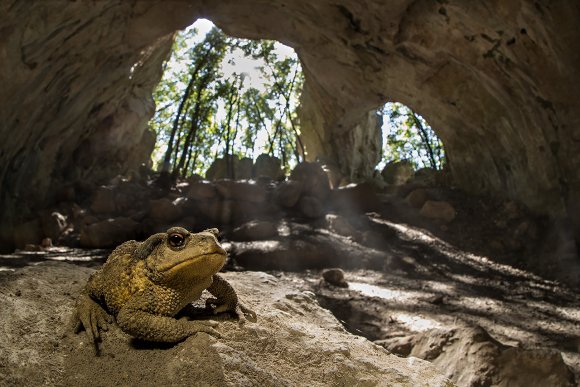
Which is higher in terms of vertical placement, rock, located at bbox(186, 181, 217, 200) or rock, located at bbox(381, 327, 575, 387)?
rock, located at bbox(186, 181, 217, 200)

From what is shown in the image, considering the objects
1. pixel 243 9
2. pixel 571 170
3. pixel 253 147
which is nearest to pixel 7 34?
pixel 243 9

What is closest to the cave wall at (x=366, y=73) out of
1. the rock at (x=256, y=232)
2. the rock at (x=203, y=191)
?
the rock at (x=203, y=191)

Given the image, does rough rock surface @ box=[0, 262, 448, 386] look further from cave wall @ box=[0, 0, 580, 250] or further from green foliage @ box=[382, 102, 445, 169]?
green foliage @ box=[382, 102, 445, 169]

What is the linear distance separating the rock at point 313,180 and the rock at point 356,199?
0.30 m

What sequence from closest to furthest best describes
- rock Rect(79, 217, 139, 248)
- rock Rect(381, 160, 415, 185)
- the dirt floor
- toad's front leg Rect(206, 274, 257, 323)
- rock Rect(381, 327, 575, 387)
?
toad's front leg Rect(206, 274, 257, 323) → rock Rect(381, 327, 575, 387) → the dirt floor → rock Rect(79, 217, 139, 248) → rock Rect(381, 160, 415, 185)

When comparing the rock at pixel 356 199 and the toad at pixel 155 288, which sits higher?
the rock at pixel 356 199

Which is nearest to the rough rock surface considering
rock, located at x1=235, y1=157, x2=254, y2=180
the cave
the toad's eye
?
the toad's eye

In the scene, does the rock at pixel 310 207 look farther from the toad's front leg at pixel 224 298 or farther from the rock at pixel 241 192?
the toad's front leg at pixel 224 298

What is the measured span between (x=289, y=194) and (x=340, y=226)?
1.90 m

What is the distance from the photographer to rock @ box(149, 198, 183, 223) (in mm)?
10469

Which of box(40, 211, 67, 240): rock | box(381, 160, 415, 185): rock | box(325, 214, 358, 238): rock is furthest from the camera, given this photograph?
box(381, 160, 415, 185): rock

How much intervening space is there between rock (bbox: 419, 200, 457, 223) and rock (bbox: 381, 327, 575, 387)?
660cm

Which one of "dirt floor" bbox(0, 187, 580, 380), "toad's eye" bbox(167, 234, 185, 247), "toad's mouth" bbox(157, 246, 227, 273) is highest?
"toad's eye" bbox(167, 234, 185, 247)

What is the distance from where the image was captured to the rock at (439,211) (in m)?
9.98
